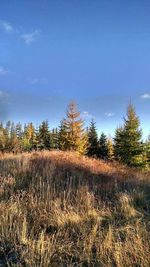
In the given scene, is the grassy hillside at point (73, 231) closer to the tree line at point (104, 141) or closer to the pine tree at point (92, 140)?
the tree line at point (104, 141)

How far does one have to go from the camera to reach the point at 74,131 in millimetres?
32562

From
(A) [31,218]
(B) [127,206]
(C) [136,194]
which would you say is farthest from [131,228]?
(C) [136,194]

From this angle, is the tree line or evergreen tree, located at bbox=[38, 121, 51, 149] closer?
the tree line

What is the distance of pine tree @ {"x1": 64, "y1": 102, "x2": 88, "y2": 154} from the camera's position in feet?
105

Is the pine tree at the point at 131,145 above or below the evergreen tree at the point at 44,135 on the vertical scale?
below

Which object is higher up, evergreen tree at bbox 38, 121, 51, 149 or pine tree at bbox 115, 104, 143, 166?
evergreen tree at bbox 38, 121, 51, 149

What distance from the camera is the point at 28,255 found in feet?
10.4

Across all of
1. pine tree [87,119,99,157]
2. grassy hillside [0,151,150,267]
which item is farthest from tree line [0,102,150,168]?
grassy hillside [0,151,150,267]

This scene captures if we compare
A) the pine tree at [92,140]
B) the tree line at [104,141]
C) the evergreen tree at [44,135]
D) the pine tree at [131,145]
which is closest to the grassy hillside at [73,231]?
the tree line at [104,141]

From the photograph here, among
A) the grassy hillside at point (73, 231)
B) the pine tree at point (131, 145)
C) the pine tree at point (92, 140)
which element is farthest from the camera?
the pine tree at point (92, 140)

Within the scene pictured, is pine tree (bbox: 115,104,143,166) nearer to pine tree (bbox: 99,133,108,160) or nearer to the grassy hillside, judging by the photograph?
pine tree (bbox: 99,133,108,160)

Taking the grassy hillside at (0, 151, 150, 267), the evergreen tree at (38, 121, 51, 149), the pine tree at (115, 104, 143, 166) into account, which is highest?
the evergreen tree at (38, 121, 51, 149)

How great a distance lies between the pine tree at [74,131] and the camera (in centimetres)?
3205

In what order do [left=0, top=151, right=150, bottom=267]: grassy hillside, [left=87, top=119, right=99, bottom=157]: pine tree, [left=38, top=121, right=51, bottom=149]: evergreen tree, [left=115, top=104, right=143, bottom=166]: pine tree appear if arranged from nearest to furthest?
[left=0, top=151, right=150, bottom=267]: grassy hillside → [left=115, top=104, right=143, bottom=166]: pine tree → [left=87, top=119, right=99, bottom=157]: pine tree → [left=38, top=121, right=51, bottom=149]: evergreen tree
